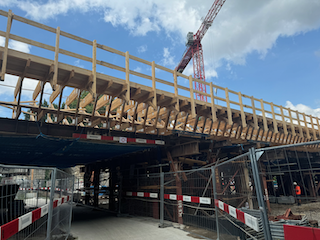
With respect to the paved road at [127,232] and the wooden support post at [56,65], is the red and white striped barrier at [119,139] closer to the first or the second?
the wooden support post at [56,65]

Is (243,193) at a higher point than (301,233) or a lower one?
higher

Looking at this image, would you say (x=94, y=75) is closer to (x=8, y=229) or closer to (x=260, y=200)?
(x=8, y=229)

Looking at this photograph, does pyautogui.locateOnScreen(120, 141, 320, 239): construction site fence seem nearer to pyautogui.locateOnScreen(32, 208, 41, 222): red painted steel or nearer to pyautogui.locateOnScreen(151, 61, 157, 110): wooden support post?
pyautogui.locateOnScreen(151, 61, 157, 110): wooden support post

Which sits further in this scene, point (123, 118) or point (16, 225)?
point (123, 118)

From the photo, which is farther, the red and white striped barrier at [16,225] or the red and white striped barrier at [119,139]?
→ the red and white striped barrier at [119,139]

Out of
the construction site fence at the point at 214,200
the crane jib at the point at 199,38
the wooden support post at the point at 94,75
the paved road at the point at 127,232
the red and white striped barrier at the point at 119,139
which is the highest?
the crane jib at the point at 199,38

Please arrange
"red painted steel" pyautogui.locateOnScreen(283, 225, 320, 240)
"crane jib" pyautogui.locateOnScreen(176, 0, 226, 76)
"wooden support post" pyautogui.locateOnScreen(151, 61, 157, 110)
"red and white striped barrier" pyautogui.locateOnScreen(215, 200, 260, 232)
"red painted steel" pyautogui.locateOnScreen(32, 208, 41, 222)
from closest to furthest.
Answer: "red painted steel" pyautogui.locateOnScreen(283, 225, 320, 240), "red and white striped barrier" pyautogui.locateOnScreen(215, 200, 260, 232), "red painted steel" pyautogui.locateOnScreen(32, 208, 41, 222), "wooden support post" pyautogui.locateOnScreen(151, 61, 157, 110), "crane jib" pyautogui.locateOnScreen(176, 0, 226, 76)

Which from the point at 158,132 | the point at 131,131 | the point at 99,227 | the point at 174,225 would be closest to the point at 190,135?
the point at 158,132

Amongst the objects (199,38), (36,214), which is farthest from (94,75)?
(199,38)

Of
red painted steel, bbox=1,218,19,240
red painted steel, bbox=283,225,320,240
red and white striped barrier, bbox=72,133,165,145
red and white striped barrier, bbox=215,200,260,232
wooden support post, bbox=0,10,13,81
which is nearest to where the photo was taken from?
red painted steel, bbox=283,225,320,240

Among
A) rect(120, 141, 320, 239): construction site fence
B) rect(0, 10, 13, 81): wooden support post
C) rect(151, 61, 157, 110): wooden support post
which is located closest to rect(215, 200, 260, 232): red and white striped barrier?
rect(120, 141, 320, 239): construction site fence

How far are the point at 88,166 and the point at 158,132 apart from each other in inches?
471

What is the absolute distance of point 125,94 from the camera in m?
8.03

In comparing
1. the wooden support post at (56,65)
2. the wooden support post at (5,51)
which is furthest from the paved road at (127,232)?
the wooden support post at (5,51)
